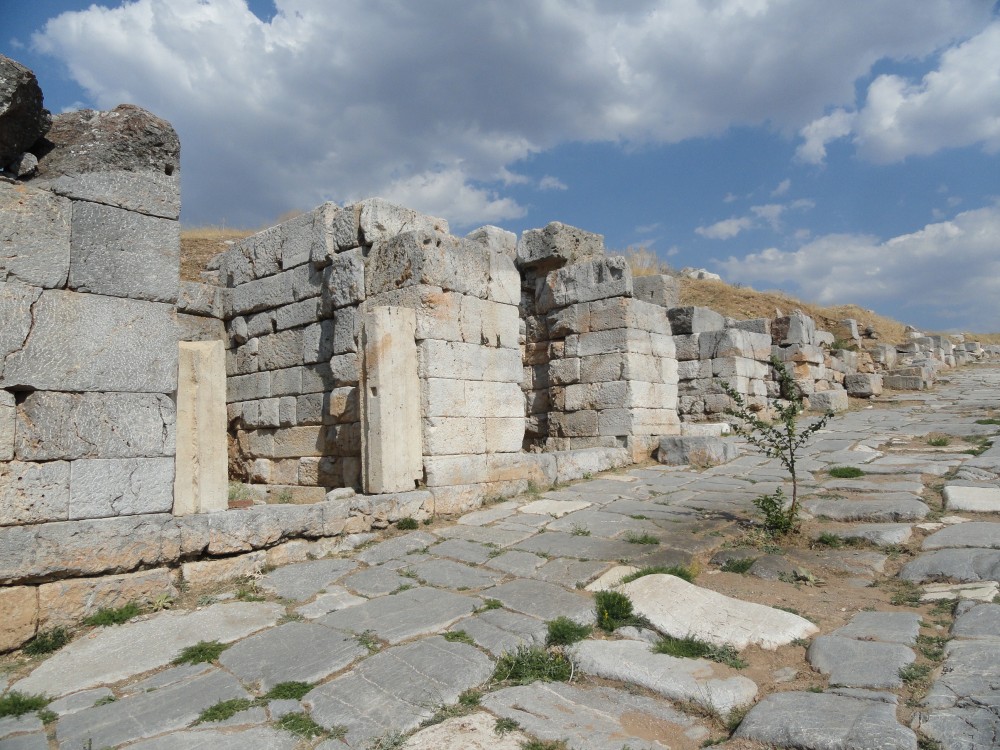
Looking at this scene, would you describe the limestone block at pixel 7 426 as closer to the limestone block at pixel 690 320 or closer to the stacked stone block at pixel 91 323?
the stacked stone block at pixel 91 323

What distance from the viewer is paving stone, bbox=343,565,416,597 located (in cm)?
513

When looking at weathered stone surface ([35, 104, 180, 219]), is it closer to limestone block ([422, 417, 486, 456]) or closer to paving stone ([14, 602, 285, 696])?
paving stone ([14, 602, 285, 696])

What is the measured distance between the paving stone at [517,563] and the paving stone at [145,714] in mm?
2296

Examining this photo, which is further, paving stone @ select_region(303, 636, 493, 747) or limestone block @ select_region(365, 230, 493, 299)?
limestone block @ select_region(365, 230, 493, 299)

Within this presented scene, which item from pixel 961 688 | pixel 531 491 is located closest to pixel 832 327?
pixel 531 491

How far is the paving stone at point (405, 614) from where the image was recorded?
4.26 metres

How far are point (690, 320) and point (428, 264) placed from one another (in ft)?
30.4

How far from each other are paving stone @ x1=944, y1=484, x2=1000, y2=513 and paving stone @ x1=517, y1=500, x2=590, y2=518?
3.61m

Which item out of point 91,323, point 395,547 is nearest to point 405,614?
point 395,547

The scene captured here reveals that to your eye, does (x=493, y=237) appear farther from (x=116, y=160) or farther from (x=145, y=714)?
(x=145, y=714)

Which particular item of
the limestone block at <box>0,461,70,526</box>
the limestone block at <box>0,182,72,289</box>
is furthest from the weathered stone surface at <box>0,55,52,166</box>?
the limestone block at <box>0,461,70,526</box>

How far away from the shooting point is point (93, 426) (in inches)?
190

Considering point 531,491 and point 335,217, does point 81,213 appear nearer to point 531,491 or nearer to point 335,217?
point 335,217

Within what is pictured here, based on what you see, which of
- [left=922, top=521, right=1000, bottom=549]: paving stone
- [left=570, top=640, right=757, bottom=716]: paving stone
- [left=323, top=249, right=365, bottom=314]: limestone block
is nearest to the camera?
[left=570, top=640, right=757, bottom=716]: paving stone
